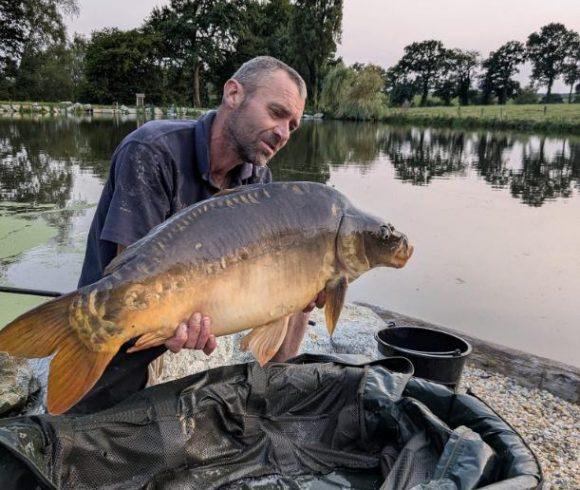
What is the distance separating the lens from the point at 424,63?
195 feet

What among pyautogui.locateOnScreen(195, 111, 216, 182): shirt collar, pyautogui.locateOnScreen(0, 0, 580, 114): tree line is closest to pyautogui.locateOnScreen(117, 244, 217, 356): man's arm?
pyautogui.locateOnScreen(195, 111, 216, 182): shirt collar

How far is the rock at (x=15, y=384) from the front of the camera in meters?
1.98

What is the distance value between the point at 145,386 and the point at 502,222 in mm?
6239

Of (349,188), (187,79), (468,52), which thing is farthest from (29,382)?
(468,52)

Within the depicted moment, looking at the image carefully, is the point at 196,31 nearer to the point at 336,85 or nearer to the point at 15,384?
the point at 336,85

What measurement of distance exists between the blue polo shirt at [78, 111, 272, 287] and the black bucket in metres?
1.14

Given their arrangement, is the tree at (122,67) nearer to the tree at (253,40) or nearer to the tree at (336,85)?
the tree at (253,40)

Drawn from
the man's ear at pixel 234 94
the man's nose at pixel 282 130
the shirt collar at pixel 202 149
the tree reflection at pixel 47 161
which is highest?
the man's ear at pixel 234 94

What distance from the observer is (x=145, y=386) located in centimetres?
198

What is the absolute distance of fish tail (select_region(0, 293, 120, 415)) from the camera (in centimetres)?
113

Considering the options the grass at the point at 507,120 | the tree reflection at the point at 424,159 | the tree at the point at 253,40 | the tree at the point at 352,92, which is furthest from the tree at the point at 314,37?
the tree reflection at the point at 424,159

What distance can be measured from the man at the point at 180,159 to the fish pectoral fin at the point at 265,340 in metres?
0.46

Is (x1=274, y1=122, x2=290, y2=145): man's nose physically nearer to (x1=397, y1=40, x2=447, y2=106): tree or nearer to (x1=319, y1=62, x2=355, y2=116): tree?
(x1=319, y1=62, x2=355, y2=116): tree

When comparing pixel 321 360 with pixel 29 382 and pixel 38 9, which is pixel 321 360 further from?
pixel 38 9
